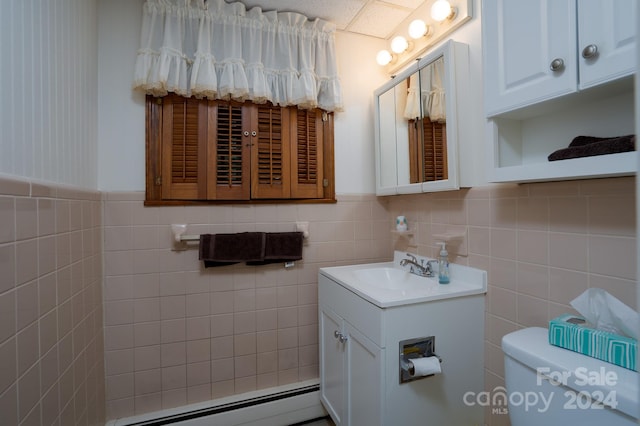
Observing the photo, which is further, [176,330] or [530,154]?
[176,330]

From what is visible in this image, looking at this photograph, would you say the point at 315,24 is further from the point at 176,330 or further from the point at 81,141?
the point at 176,330

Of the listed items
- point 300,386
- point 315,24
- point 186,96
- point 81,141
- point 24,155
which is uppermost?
point 315,24

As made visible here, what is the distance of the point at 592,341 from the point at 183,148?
1801mm

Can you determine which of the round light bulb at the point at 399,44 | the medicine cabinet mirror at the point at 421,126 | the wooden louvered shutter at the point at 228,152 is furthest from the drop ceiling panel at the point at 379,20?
the wooden louvered shutter at the point at 228,152

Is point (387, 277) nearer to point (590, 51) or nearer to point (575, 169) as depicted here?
point (575, 169)

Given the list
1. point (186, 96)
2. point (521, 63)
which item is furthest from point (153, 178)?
point (521, 63)

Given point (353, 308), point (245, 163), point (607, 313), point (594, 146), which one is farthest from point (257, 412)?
point (594, 146)

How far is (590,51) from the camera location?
28.7 inches

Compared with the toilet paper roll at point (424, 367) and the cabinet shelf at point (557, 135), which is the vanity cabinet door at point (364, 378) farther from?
the cabinet shelf at point (557, 135)

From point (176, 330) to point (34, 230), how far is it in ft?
2.99

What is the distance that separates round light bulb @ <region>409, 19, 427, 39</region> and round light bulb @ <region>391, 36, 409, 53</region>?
0.36ft

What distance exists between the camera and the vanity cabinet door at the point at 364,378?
1078 millimetres

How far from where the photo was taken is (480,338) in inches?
48.6

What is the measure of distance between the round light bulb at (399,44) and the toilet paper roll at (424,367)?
1640mm
